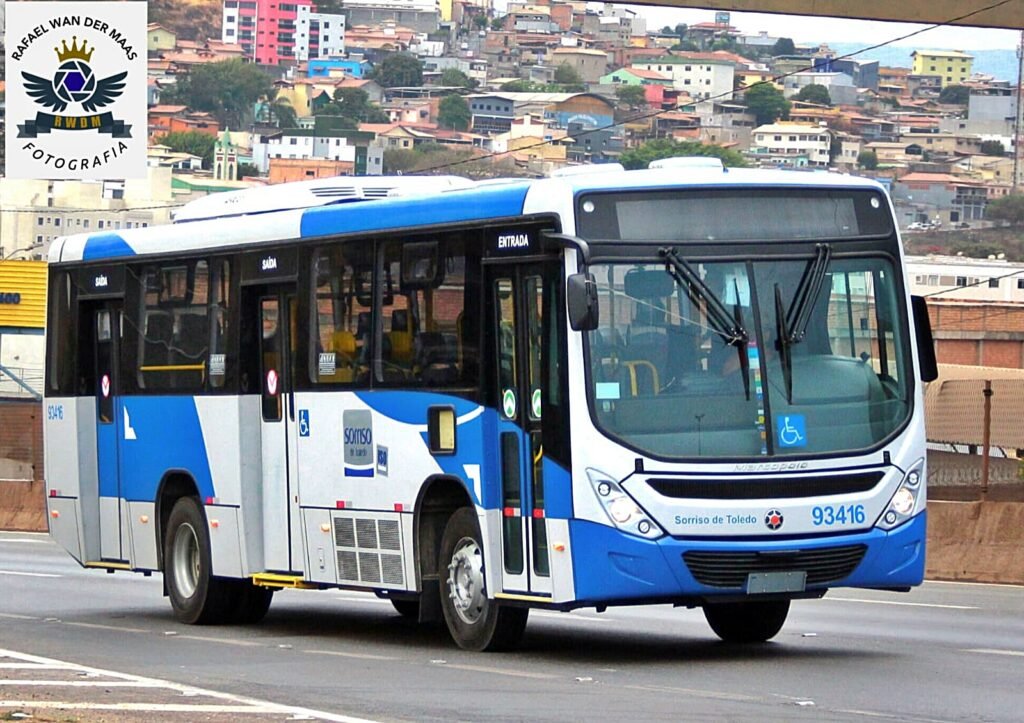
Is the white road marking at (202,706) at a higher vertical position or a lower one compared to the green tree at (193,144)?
higher

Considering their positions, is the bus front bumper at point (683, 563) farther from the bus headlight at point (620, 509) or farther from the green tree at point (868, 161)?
the green tree at point (868, 161)

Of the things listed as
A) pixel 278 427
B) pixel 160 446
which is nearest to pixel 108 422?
pixel 160 446

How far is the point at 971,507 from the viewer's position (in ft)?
71.5

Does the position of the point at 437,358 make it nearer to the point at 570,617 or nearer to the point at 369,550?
the point at 369,550

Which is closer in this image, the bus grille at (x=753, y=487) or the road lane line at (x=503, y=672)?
the road lane line at (x=503, y=672)

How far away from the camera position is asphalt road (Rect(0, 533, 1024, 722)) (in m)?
10.9

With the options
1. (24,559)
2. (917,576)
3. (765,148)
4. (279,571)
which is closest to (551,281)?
(917,576)

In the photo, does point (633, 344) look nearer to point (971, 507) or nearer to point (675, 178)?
point (675, 178)

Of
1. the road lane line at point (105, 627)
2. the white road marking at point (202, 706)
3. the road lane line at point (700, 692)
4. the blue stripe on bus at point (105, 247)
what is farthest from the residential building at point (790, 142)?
the white road marking at point (202, 706)

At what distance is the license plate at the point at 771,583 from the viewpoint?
506 inches

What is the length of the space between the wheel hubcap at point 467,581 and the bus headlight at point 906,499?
251cm

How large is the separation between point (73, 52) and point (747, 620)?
25446 mm

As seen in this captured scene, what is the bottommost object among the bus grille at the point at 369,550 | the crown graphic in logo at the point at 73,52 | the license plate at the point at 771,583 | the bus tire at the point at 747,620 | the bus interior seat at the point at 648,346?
the bus tire at the point at 747,620

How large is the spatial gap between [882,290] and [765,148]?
582ft
